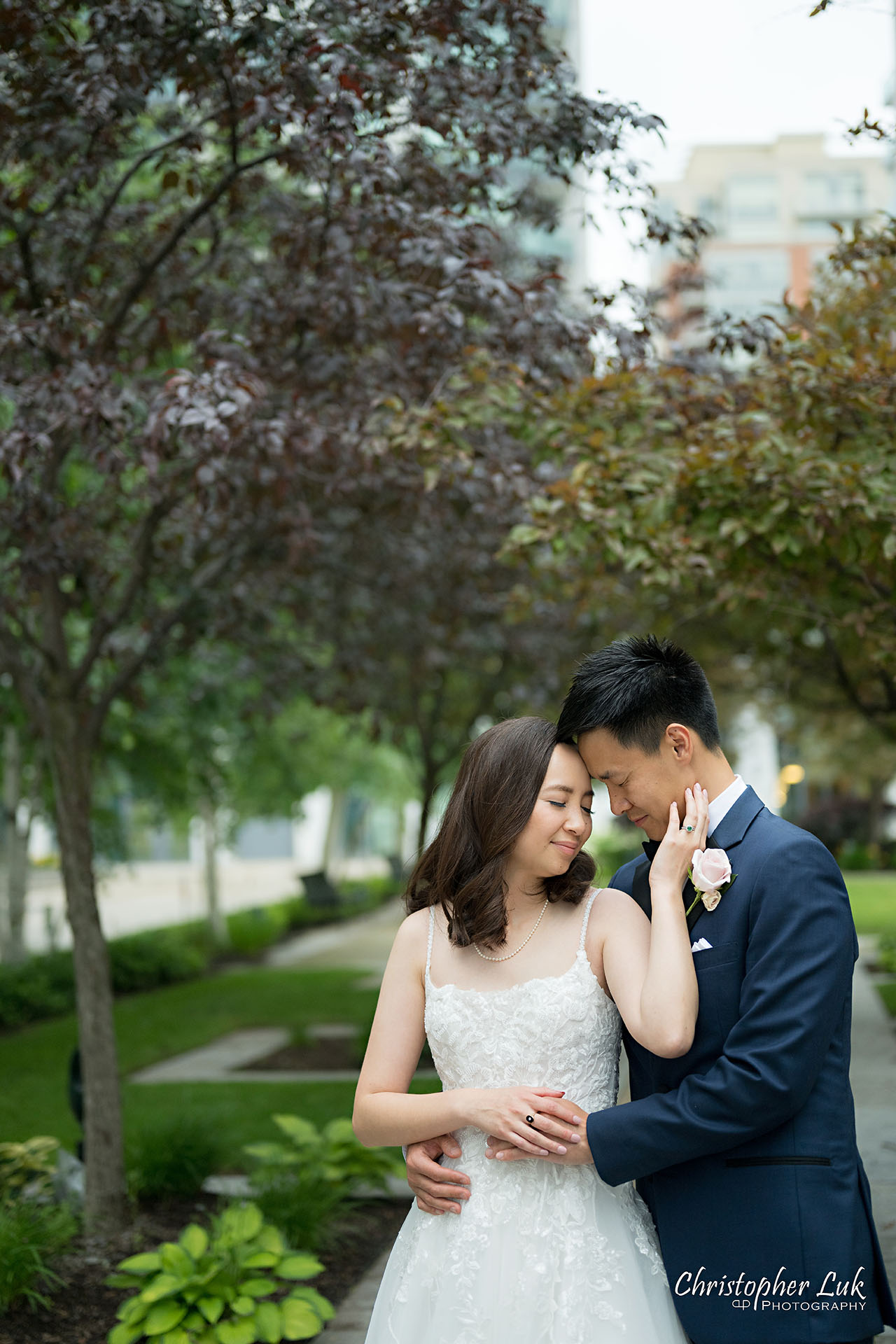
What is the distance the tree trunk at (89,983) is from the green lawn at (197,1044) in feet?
Result: 3.04

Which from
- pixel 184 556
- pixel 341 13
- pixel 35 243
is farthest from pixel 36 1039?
pixel 341 13

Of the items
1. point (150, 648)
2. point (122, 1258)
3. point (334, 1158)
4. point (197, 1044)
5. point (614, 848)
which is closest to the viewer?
point (122, 1258)

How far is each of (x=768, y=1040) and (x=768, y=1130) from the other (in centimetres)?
20

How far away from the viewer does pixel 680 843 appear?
2.43 m

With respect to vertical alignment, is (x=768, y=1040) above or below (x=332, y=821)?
above

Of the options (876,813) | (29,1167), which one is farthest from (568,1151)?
(876,813)

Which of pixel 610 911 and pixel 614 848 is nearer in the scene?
pixel 610 911

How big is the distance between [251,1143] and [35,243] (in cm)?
538

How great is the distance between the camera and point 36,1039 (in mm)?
11734

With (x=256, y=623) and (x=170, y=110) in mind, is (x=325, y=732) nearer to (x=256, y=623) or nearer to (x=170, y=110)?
(x=256, y=623)

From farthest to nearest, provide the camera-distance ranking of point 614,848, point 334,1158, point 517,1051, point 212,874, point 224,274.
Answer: point 614,848
point 212,874
point 224,274
point 334,1158
point 517,1051

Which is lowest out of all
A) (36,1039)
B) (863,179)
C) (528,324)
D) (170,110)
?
(36,1039)

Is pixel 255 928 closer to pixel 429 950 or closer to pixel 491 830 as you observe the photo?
pixel 429 950

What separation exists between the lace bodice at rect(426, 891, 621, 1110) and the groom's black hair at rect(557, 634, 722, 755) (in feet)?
1.45
